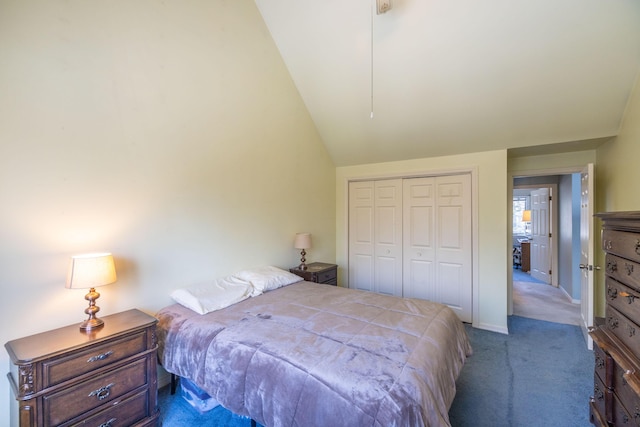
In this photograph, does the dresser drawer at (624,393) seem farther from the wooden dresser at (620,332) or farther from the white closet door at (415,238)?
the white closet door at (415,238)

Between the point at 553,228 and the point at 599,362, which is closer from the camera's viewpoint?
the point at 599,362

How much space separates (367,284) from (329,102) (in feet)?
9.09

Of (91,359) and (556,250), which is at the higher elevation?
(556,250)

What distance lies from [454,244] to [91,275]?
380 centimetres

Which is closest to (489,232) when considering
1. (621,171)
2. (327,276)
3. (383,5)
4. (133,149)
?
(621,171)

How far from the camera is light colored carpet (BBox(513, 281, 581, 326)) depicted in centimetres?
381

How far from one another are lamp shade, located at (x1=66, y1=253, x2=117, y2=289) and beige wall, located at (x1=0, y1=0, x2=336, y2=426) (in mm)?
278

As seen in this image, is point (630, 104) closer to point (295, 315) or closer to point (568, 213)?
point (568, 213)

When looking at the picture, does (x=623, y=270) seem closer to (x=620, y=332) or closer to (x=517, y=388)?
(x=620, y=332)

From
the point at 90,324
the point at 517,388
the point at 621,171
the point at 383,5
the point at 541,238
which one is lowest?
the point at 517,388

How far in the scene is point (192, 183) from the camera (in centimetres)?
245

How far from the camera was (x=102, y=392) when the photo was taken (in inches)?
60.8

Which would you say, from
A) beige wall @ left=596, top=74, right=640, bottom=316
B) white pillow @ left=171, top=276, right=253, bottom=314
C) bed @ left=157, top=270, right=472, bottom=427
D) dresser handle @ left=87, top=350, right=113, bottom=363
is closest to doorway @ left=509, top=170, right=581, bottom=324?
beige wall @ left=596, top=74, right=640, bottom=316

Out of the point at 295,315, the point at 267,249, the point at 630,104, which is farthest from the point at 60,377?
the point at 630,104
